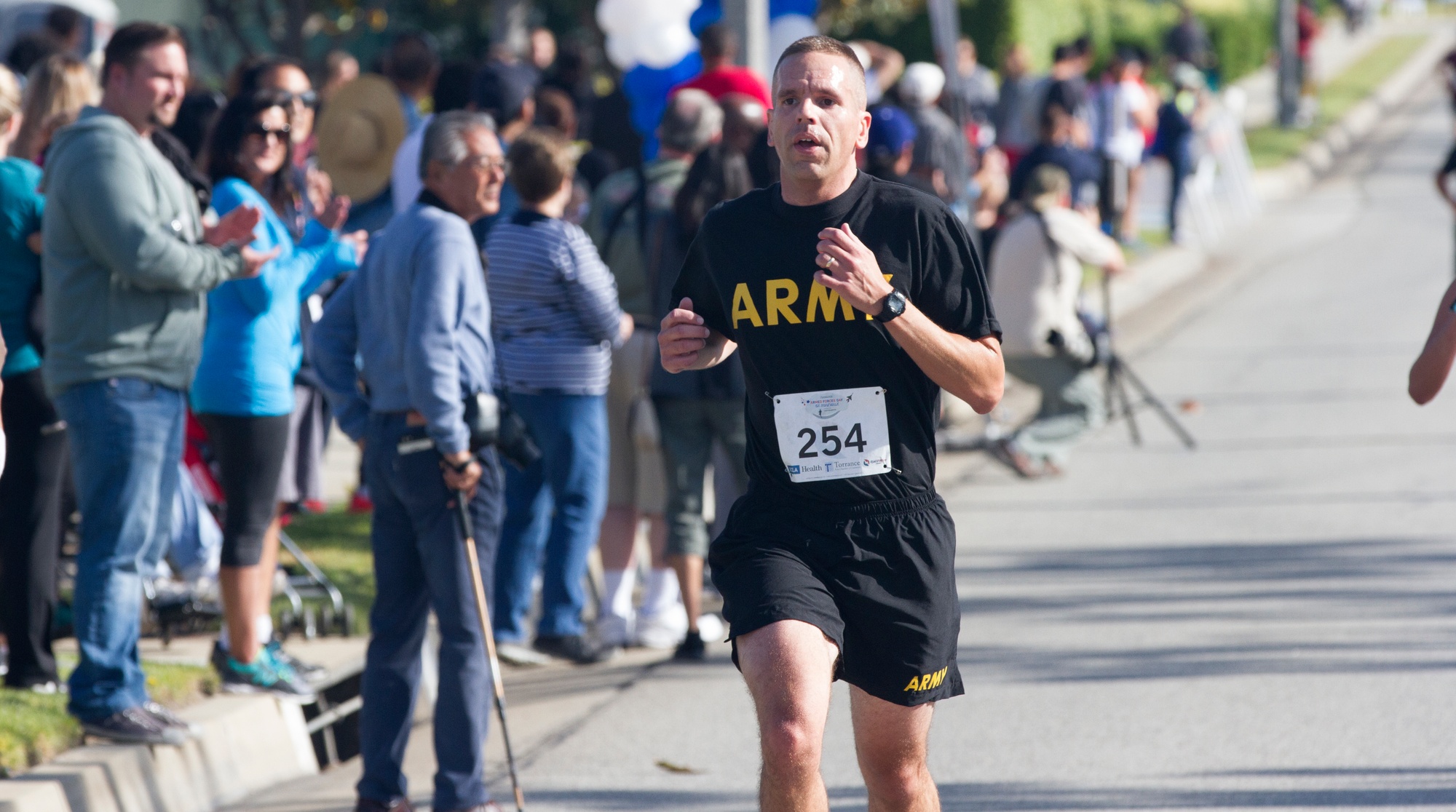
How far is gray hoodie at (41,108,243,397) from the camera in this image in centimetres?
512

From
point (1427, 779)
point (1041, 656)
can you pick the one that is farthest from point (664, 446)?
point (1427, 779)

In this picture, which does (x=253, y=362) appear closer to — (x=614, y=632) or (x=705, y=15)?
(x=614, y=632)

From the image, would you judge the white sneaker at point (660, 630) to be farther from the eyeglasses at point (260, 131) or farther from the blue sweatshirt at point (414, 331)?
the eyeglasses at point (260, 131)

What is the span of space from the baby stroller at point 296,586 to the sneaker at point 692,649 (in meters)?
1.28

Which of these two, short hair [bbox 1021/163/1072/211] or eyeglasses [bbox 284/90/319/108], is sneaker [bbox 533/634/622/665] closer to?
eyeglasses [bbox 284/90/319/108]

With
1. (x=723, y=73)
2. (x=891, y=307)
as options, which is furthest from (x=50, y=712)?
(x=723, y=73)

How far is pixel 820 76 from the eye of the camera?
3779mm

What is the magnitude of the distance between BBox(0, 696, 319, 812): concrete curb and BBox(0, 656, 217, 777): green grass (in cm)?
5

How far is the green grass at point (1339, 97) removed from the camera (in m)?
27.1

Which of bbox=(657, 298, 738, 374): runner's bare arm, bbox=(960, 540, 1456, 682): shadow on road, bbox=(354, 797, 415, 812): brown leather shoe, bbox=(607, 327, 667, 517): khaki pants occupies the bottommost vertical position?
bbox=(960, 540, 1456, 682): shadow on road

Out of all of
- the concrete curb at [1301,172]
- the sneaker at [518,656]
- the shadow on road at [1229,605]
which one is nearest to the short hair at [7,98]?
the sneaker at [518,656]

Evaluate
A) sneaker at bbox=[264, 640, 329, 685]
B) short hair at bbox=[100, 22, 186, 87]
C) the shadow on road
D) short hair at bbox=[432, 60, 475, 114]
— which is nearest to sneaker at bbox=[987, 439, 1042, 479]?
the shadow on road

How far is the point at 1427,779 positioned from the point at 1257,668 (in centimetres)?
125

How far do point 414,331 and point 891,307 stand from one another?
1.76 m
